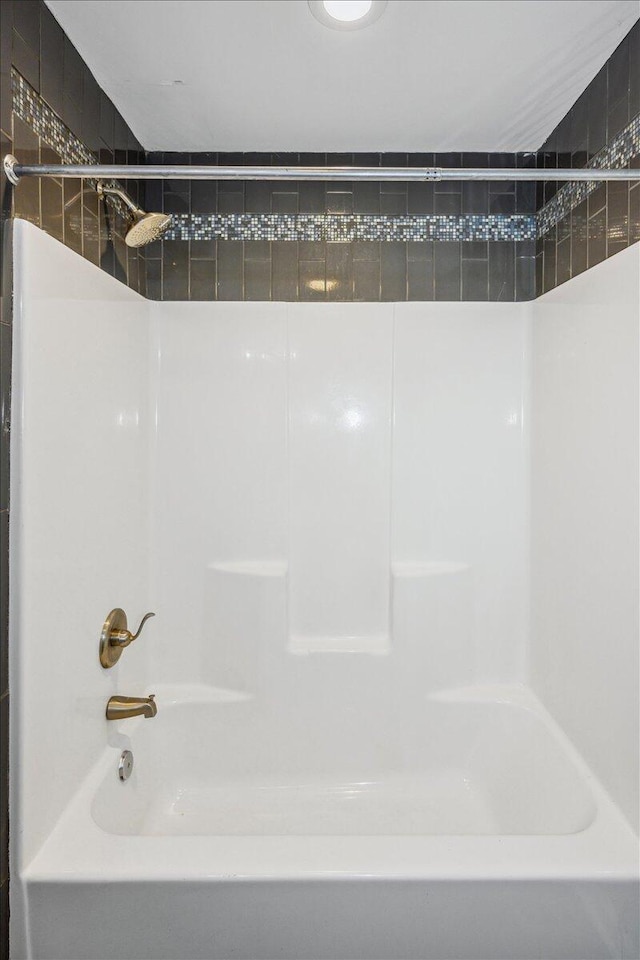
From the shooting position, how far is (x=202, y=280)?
2.16 m

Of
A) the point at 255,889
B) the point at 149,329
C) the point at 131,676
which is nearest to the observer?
the point at 255,889

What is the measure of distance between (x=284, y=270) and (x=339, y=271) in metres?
0.20

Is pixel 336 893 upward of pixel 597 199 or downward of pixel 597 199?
downward

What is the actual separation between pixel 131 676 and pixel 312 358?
4.17 feet

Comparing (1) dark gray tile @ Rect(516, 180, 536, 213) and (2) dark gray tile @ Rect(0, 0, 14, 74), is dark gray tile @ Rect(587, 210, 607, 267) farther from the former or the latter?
(2) dark gray tile @ Rect(0, 0, 14, 74)

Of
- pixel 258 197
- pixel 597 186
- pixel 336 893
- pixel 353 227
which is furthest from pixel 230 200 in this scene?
pixel 336 893

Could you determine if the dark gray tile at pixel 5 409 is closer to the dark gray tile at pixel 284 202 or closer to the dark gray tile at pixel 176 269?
the dark gray tile at pixel 176 269

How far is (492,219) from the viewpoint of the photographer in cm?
217

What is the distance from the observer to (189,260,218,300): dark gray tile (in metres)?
2.16

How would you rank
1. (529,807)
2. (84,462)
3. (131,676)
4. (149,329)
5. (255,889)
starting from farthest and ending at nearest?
(149,329), (131,676), (529,807), (84,462), (255,889)

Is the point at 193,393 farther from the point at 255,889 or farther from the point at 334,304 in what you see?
the point at 255,889

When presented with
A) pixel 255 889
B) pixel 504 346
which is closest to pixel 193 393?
pixel 504 346

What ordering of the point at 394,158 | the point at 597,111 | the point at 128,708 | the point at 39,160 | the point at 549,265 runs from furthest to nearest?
the point at 394,158 < the point at 549,265 < the point at 128,708 < the point at 597,111 < the point at 39,160

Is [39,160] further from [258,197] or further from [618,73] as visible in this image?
[618,73]
